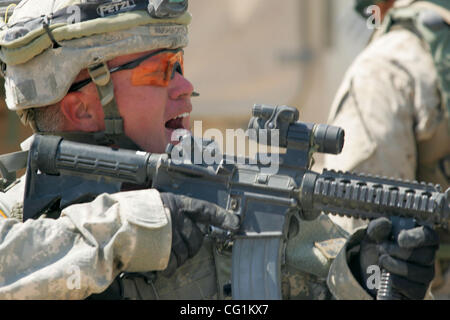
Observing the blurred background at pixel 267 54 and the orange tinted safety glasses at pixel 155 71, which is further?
the blurred background at pixel 267 54

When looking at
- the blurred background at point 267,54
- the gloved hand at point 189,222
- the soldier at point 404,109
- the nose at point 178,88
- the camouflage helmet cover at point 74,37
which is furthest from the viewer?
the blurred background at point 267,54

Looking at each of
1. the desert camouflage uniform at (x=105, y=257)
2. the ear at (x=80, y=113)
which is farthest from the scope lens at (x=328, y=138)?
the ear at (x=80, y=113)

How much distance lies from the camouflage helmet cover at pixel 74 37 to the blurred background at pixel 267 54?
645 cm

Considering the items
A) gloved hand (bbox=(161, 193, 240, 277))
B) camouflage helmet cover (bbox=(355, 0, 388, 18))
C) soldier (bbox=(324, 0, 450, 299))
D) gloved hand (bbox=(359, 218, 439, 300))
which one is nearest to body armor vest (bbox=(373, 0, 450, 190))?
soldier (bbox=(324, 0, 450, 299))

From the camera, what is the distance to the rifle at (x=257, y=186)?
9.97 feet

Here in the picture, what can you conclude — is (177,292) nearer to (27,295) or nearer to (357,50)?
(27,295)

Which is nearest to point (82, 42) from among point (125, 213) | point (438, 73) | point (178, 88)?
point (178, 88)

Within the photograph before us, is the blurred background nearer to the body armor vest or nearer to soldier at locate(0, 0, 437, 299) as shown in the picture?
the body armor vest

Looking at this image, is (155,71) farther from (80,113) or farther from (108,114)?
(80,113)

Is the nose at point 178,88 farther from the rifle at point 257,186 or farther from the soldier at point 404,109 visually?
the soldier at point 404,109

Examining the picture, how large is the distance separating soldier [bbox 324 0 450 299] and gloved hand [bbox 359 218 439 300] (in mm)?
1754

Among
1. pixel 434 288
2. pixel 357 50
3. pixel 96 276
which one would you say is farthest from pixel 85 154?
pixel 357 50

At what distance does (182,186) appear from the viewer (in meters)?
3.24

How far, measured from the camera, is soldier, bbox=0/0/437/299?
9.81 ft
